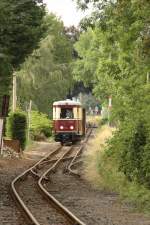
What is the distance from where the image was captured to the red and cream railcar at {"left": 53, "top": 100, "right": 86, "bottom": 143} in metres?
52.2

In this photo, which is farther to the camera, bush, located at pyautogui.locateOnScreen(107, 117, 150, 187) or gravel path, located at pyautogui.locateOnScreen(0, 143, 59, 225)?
bush, located at pyautogui.locateOnScreen(107, 117, 150, 187)

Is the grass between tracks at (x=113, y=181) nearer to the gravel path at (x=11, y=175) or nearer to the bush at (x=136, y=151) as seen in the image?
the bush at (x=136, y=151)

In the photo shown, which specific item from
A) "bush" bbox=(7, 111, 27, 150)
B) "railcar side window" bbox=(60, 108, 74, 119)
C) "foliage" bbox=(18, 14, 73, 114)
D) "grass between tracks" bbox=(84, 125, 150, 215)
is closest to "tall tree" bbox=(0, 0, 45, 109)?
"grass between tracks" bbox=(84, 125, 150, 215)

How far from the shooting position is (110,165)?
26250mm

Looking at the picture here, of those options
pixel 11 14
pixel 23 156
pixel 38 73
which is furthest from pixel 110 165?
pixel 38 73

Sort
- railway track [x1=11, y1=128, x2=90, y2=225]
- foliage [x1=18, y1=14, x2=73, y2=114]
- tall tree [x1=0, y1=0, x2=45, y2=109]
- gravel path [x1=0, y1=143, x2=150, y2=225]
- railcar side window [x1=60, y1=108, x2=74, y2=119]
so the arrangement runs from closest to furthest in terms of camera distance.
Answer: railway track [x1=11, y1=128, x2=90, y2=225] → gravel path [x1=0, y1=143, x2=150, y2=225] → tall tree [x1=0, y1=0, x2=45, y2=109] → railcar side window [x1=60, y1=108, x2=74, y2=119] → foliage [x1=18, y1=14, x2=73, y2=114]

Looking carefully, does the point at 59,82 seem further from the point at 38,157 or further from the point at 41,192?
the point at 41,192

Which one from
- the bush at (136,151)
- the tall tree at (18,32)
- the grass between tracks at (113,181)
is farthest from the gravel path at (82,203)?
the tall tree at (18,32)

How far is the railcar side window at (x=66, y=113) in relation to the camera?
173 ft

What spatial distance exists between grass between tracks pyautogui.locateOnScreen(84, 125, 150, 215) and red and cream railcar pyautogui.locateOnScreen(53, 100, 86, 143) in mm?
21136

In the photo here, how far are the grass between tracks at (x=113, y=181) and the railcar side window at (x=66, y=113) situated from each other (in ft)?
70.5

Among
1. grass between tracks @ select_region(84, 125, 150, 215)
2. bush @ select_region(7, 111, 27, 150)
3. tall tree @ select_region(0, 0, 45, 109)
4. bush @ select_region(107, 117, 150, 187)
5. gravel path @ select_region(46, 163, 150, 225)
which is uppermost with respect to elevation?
tall tree @ select_region(0, 0, 45, 109)

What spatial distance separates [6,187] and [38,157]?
17876 mm

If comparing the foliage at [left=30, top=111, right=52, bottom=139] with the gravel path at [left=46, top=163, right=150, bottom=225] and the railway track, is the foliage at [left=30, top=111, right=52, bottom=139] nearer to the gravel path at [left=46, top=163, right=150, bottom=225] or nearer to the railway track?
the railway track
